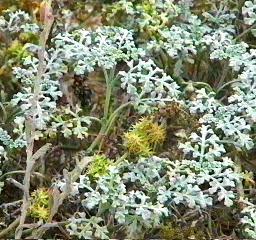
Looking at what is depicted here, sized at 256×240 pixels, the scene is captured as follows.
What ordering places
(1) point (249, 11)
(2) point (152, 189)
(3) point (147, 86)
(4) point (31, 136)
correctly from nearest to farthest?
(4) point (31, 136) < (2) point (152, 189) < (3) point (147, 86) < (1) point (249, 11)

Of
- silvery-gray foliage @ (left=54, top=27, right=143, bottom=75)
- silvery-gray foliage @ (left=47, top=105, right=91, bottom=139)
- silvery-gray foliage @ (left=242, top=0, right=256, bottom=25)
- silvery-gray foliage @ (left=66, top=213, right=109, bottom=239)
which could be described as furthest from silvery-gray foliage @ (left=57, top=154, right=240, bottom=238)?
silvery-gray foliage @ (left=242, top=0, right=256, bottom=25)

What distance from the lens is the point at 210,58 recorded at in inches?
54.4

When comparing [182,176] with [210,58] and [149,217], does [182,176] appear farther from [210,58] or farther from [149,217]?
[210,58]

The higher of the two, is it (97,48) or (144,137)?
(97,48)

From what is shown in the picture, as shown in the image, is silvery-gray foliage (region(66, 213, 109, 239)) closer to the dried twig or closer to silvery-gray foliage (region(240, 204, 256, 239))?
the dried twig

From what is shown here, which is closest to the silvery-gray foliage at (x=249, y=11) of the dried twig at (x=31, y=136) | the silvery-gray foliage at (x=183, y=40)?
the silvery-gray foliage at (x=183, y=40)

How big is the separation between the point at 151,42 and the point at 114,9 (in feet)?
0.49

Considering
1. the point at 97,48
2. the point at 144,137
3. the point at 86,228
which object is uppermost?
the point at 97,48

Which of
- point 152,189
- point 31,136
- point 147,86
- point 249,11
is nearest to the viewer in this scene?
point 31,136

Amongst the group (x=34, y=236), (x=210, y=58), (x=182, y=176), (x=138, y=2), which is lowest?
(x=34, y=236)

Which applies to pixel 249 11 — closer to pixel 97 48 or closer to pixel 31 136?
pixel 97 48

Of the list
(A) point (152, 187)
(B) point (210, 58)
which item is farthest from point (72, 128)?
(B) point (210, 58)

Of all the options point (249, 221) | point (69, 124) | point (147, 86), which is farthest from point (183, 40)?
point (249, 221)

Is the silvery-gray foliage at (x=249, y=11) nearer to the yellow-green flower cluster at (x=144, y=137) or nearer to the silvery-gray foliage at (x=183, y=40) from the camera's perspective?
the silvery-gray foliage at (x=183, y=40)
